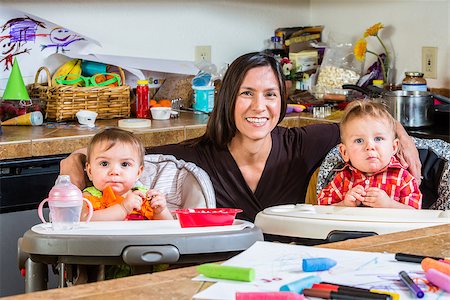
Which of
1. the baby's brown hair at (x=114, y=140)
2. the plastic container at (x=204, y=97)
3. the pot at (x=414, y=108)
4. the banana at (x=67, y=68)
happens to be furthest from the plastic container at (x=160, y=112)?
the baby's brown hair at (x=114, y=140)

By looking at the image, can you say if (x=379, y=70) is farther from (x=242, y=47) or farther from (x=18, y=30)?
(x=18, y=30)

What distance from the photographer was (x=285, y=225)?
86.3 inches

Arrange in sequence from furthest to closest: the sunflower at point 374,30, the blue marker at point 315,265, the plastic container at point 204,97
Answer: the sunflower at point 374,30 < the plastic container at point 204,97 < the blue marker at point 315,265

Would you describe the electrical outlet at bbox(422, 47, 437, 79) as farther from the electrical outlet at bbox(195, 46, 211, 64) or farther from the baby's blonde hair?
the baby's blonde hair

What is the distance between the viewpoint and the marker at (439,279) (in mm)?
1471

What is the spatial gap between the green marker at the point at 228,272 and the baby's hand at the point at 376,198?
1132mm

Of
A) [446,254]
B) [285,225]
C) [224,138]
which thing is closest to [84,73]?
[224,138]

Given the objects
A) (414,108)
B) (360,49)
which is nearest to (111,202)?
(414,108)

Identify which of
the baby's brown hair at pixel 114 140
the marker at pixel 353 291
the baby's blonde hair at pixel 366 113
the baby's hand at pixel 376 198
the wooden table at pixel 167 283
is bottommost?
the baby's hand at pixel 376 198

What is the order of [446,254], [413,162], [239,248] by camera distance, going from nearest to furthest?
[446,254], [239,248], [413,162]

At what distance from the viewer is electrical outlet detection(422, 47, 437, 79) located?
4.44m

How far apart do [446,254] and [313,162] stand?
141 centimetres

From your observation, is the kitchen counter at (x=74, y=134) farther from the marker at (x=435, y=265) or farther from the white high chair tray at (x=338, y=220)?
the marker at (x=435, y=265)

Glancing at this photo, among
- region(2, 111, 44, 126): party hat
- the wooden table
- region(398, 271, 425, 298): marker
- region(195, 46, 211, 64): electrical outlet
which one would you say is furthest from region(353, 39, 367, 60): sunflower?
region(398, 271, 425, 298): marker
